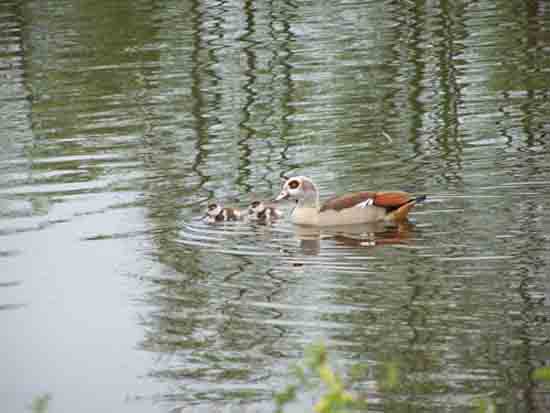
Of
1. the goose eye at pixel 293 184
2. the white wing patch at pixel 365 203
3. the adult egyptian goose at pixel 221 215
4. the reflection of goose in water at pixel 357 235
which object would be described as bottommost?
the reflection of goose in water at pixel 357 235

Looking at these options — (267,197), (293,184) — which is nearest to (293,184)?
(293,184)

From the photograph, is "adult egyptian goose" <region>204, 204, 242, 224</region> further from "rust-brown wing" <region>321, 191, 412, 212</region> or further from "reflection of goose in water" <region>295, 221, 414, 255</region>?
"rust-brown wing" <region>321, 191, 412, 212</region>

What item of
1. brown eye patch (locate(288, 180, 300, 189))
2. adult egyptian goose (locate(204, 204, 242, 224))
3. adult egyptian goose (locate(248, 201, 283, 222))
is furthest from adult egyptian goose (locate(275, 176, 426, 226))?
adult egyptian goose (locate(204, 204, 242, 224))

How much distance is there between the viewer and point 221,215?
40.5 ft

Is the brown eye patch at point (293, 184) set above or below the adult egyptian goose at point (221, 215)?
above

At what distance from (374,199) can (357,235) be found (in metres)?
0.42

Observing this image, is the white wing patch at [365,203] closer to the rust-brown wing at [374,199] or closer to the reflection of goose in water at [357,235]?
the rust-brown wing at [374,199]

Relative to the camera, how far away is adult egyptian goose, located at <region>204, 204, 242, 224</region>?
40.5ft

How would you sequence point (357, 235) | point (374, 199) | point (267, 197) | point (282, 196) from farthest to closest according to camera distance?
1. point (267, 197)
2. point (282, 196)
3. point (374, 199)
4. point (357, 235)

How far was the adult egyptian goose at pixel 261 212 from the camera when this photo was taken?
12508 mm

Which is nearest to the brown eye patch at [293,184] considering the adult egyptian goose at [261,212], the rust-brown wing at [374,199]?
the adult egyptian goose at [261,212]

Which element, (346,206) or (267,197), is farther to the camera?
(267,197)

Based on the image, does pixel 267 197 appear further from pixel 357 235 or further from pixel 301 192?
pixel 357 235

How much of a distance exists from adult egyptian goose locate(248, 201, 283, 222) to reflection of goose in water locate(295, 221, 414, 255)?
0.94 ft
